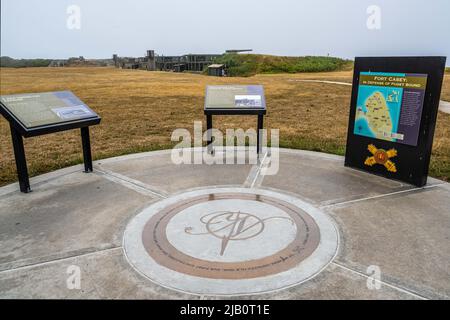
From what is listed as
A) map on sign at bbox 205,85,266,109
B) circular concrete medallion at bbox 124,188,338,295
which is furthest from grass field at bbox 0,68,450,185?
circular concrete medallion at bbox 124,188,338,295

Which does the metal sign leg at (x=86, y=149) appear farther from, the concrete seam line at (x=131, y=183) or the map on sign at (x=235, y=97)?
the map on sign at (x=235, y=97)

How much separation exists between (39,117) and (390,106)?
518 cm

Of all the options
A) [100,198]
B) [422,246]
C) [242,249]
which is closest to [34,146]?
[100,198]

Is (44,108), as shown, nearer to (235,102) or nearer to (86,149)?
(86,149)

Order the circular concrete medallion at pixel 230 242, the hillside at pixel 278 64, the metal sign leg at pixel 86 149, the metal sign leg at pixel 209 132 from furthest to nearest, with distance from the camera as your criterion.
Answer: the hillside at pixel 278 64
the metal sign leg at pixel 209 132
the metal sign leg at pixel 86 149
the circular concrete medallion at pixel 230 242

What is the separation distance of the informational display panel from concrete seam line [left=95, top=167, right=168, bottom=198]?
3359 mm

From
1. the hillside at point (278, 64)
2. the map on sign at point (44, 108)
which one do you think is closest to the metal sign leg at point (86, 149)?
the map on sign at point (44, 108)

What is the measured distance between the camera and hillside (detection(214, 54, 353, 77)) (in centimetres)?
5019

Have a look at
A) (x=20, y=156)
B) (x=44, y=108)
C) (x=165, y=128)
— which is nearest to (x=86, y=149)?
(x=44, y=108)

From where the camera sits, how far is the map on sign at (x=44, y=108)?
5.16 meters

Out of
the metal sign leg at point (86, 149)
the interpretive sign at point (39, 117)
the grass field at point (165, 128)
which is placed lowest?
the grass field at point (165, 128)

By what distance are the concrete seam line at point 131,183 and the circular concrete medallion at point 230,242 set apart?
341mm

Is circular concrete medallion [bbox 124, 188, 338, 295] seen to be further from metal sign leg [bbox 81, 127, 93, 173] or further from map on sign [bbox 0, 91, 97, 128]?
map on sign [bbox 0, 91, 97, 128]
